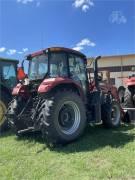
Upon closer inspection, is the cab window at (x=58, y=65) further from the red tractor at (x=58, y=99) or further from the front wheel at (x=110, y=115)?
the front wheel at (x=110, y=115)

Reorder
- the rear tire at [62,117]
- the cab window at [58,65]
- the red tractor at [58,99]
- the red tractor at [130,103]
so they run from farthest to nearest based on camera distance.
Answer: the red tractor at [130,103] < the cab window at [58,65] < the red tractor at [58,99] < the rear tire at [62,117]

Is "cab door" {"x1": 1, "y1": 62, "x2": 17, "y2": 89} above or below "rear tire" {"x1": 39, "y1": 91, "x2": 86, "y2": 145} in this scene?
above

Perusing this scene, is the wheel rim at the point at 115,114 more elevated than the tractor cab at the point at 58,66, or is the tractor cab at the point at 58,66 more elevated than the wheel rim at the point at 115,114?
the tractor cab at the point at 58,66

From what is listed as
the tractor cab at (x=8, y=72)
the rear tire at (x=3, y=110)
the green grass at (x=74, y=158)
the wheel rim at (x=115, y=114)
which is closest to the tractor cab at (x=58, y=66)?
the wheel rim at (x=115, y=114)

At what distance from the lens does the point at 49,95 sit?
657 centimetres

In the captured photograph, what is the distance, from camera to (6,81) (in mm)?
9492

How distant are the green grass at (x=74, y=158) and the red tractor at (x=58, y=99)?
0.36 metres

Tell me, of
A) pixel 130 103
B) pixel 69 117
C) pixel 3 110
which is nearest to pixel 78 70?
pixel 69 117

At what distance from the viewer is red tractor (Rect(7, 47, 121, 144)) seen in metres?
6.49

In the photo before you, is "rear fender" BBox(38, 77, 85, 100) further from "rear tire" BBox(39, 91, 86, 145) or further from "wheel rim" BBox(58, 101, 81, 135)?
"wheel rim" BBox(58, 101, 81, 135)

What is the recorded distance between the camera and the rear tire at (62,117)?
637 cm

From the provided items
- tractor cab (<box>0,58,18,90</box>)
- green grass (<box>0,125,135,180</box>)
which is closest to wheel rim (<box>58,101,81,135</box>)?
green grass (<box>0,125,135,180</box>)

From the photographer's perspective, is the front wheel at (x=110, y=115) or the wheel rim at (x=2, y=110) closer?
the front wheel at (x=110, y=115)

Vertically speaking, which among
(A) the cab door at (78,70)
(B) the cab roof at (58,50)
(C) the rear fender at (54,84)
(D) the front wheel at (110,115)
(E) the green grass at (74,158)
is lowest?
(E) the green grass at (74,158)
